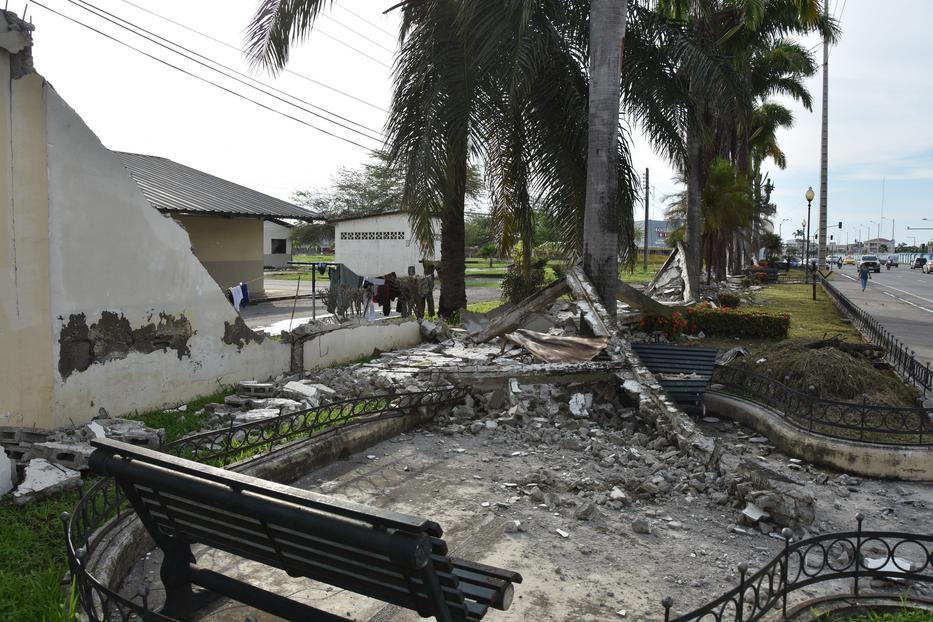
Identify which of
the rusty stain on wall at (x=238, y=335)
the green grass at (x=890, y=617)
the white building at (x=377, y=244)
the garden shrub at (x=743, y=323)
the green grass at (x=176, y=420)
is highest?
the white building at (x=377, y=244)

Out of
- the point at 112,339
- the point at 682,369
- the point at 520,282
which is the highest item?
the point at 520,282

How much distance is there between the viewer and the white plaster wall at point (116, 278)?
6371mm

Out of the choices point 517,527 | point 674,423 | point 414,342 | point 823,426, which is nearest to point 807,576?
point 517,527

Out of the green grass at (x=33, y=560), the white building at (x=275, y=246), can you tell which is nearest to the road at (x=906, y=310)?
the green grass at (x=33, y=560)

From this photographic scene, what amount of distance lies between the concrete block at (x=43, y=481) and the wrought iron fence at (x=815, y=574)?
14.1ft

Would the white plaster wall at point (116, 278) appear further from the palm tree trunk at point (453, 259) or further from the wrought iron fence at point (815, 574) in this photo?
the palm tree trunk at point (453, 259)

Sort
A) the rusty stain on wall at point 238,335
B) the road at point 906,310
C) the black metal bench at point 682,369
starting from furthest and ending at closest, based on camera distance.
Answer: the road at point 906,310 < the black metal bench at point 682,369 < the rusty stain on wall at point 238,335

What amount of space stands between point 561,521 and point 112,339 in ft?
15.9

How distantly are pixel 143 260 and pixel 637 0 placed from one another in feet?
35.1

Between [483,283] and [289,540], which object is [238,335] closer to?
[289,540]

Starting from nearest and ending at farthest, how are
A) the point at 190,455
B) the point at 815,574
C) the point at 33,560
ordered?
the point at 33,560 < the point at 815,574 < the point at 190,455

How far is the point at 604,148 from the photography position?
11.5 meters

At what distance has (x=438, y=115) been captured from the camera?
11391 mm

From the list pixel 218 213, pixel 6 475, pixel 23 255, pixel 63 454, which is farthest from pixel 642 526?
pixel 218 213
